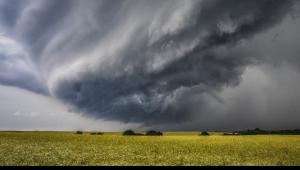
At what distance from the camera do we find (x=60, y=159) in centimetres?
3538
